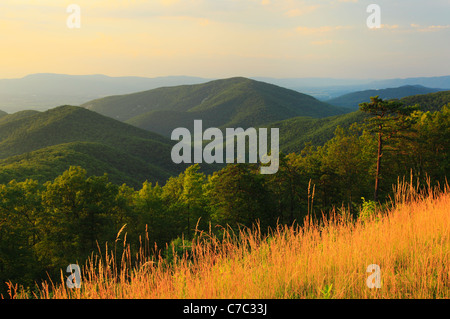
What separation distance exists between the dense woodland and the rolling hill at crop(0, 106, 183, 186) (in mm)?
38842

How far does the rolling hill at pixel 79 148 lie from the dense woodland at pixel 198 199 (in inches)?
1529

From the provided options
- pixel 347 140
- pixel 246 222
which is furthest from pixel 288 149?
pixel 246 222

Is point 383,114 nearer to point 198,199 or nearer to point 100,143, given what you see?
point 198,199

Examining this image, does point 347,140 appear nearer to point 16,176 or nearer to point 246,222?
point 246,222

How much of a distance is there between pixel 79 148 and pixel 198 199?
7977cm

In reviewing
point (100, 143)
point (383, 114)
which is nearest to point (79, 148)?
point (100, 143)

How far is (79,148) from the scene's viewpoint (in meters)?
99.6

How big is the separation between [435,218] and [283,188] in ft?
93.4

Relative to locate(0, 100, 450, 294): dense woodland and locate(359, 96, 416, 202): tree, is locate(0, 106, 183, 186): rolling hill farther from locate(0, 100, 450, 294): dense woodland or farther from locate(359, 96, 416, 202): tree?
locate(359, 96, 416, 202): tree

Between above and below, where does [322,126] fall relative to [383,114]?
below

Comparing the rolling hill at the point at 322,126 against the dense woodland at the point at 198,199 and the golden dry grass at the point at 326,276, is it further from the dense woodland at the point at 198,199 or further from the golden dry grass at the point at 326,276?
the golden dry grass at the point at 326,276

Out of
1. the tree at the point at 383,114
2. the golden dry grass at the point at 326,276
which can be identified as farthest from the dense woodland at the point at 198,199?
the golden dry grass at the point at 326,276

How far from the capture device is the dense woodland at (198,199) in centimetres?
2283

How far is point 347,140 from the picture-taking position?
3866 cm
